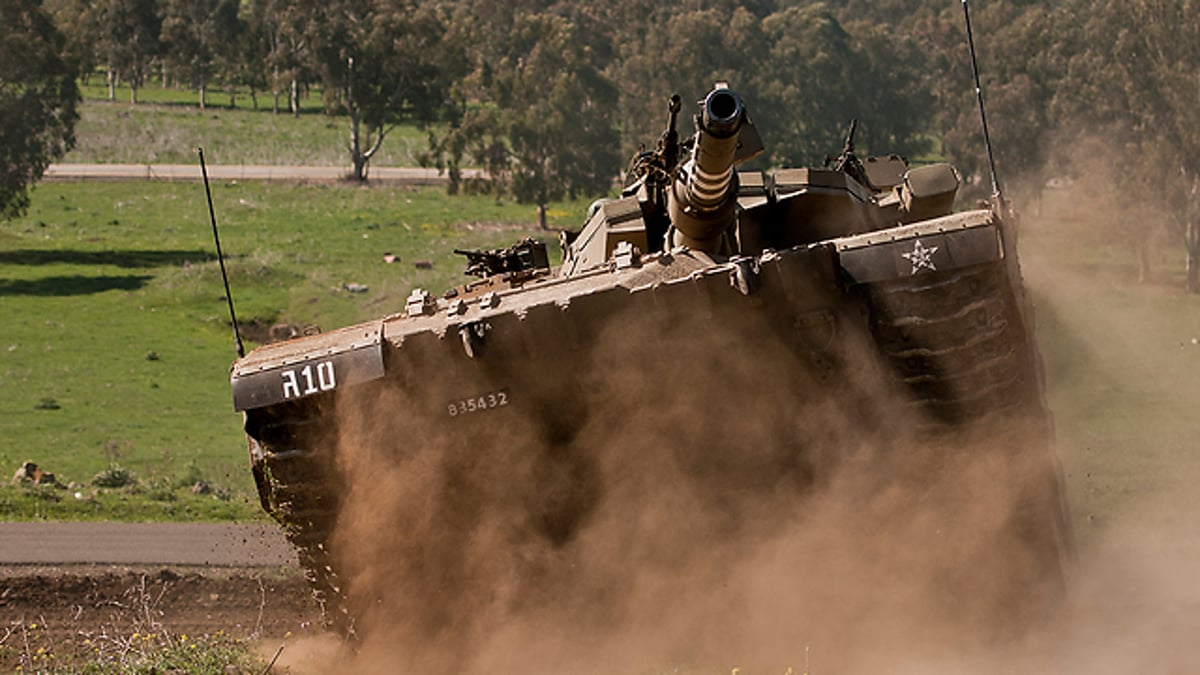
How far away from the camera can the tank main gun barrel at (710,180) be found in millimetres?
11164

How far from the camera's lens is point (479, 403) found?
39.5 feet

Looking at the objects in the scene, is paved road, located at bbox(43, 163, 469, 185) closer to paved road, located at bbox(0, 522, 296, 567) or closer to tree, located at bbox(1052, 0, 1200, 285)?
tree, located at bbox(1052, 0, 1200, 285)

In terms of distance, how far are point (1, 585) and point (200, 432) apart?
13419 mm

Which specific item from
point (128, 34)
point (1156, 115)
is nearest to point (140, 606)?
point (1156, 115)

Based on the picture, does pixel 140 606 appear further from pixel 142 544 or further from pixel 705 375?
pixel 705 375

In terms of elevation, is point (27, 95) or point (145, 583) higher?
point (27, 95)

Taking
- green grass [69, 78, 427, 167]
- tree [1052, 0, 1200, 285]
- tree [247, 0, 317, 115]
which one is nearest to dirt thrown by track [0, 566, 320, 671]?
tree [1052, 0, 1200, 285]

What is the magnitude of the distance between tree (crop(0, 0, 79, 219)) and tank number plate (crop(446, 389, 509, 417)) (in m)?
40.3

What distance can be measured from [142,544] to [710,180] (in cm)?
1058

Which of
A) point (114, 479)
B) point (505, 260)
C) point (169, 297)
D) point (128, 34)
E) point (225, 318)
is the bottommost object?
point (114, 479)

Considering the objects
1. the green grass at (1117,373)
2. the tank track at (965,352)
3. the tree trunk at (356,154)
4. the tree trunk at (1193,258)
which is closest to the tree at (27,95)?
the tree trunk at (356,154)

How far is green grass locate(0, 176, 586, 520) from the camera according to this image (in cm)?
2769

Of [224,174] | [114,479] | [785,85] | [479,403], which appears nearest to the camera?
[479,403]

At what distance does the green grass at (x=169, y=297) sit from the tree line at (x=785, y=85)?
3.12 meters
